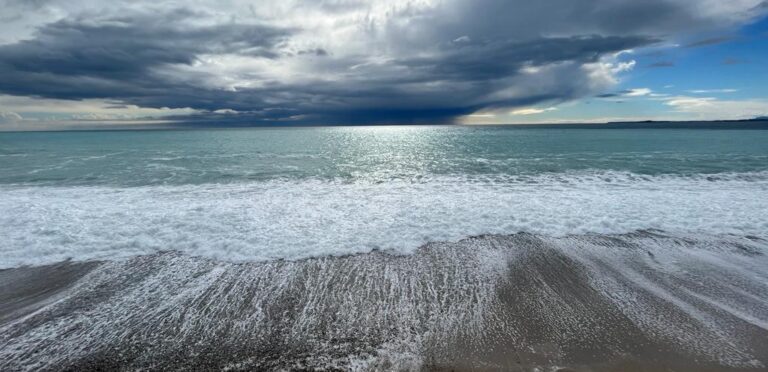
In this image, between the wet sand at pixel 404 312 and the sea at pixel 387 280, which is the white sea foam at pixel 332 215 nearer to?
the sea at pixel 387 280

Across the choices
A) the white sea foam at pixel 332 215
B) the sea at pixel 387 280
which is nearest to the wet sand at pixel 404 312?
the sea at pixel 387 280

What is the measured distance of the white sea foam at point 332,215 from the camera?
10.1 meters

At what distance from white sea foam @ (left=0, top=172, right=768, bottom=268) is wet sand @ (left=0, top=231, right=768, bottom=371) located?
3.99 feet

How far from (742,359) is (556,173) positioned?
1944 cm

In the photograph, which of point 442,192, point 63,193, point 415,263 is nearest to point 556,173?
point 442,192

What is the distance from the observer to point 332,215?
13172mm

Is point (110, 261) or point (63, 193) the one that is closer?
point (110, 261)

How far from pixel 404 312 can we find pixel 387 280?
1.40m

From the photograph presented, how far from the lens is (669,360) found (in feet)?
17.2

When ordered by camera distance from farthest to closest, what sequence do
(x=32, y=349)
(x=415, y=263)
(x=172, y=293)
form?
(x=415, y=263), (x=172, y=293), (x=32, y=349)

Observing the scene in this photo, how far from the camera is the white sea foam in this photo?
10.1 meters

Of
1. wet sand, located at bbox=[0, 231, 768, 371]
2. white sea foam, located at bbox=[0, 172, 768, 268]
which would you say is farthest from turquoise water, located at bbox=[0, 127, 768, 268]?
wet sand, located at bbox=[0, 231, 768, 371]

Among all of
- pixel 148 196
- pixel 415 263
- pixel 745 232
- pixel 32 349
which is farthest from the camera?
pixel 148 196

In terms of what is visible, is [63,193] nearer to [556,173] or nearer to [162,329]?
[162,329]
